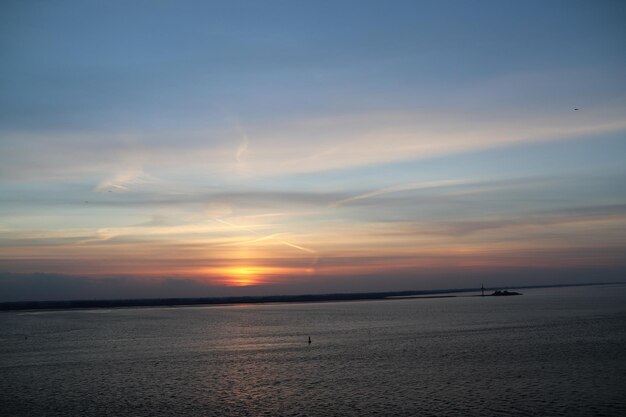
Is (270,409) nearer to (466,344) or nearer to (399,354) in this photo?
(399,354)

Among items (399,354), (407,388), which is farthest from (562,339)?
(407,388)

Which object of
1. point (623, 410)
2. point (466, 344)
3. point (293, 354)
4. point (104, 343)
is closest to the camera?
point (623, 410)

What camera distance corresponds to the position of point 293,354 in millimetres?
49938

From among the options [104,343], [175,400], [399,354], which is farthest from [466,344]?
[104,343]

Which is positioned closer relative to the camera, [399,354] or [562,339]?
[399,354]

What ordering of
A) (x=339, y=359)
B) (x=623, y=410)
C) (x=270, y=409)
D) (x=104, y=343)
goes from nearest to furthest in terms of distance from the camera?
1. (x=623, y=410)
2. (x=270, y=409)
3. (x=339, y=359)
4. (x=104, y=343)

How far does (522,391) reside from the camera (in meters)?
32.0

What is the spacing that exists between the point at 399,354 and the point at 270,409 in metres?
21.3

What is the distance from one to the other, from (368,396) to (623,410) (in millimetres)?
12582

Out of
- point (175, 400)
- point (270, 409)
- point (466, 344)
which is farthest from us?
point (466, 344)

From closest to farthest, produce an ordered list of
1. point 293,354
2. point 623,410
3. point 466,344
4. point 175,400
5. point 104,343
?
point 623,410 → point 175,400 → point 293,354 → point 466,344 → point 104,343

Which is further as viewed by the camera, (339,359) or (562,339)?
(562,339)

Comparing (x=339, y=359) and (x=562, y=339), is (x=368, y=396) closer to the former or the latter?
(x=339, y=359)

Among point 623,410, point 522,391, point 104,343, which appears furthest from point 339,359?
point 104,343
